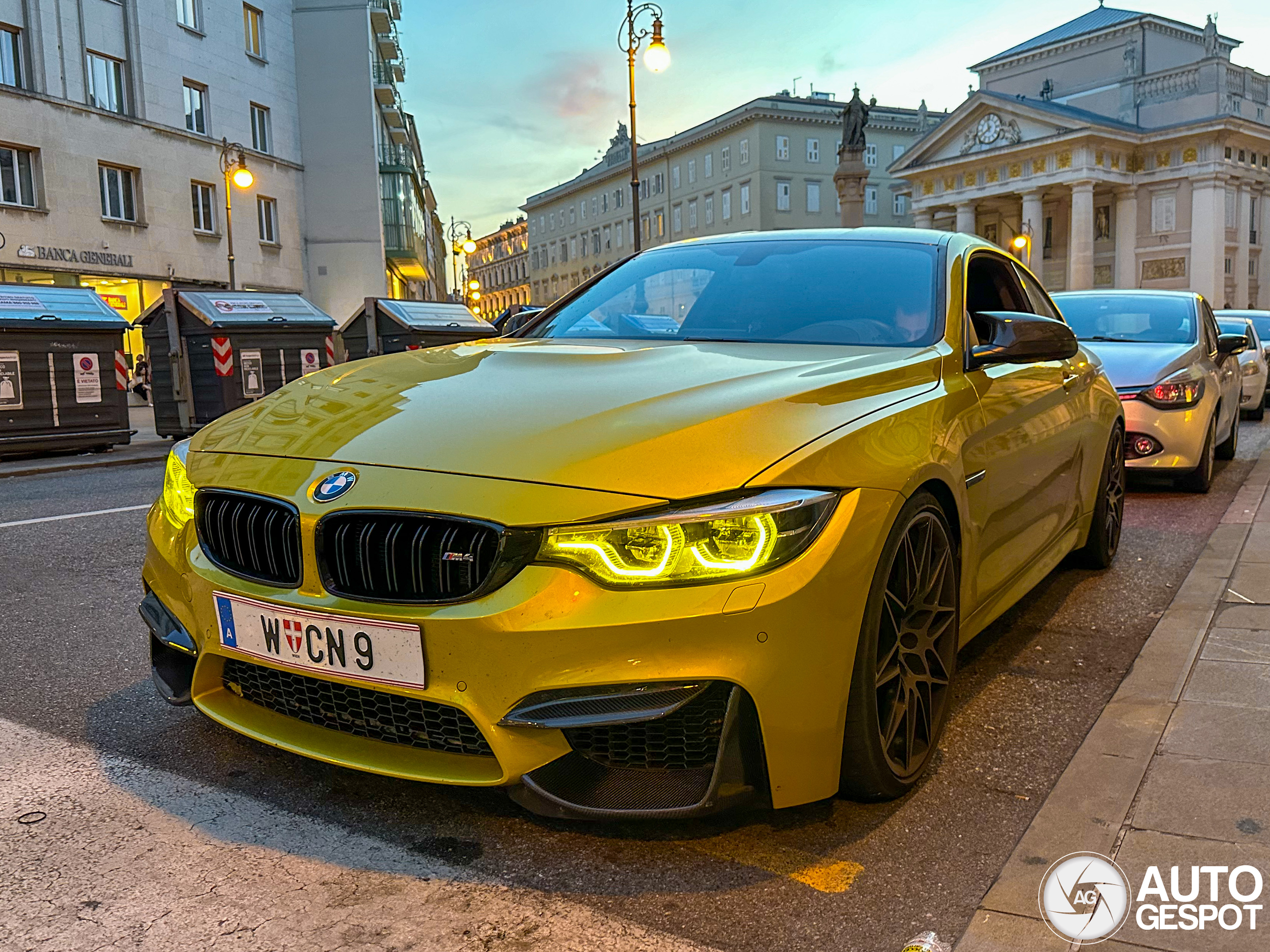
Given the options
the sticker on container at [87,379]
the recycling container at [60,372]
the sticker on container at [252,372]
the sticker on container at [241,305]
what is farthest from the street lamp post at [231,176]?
the sticker on container at [87,379]

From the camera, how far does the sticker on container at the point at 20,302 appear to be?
13469 millimetres

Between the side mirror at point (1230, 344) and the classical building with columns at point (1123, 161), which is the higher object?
the classical building with columns at point (1123, 161)

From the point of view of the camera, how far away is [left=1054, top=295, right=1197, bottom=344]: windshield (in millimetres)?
8469

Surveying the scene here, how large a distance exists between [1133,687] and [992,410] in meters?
0.97

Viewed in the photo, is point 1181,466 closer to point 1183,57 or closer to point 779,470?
point 779,470

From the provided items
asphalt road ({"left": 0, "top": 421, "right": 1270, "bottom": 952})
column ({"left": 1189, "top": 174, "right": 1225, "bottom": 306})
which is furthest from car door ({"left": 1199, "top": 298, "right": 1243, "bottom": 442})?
column ({"left": 1189, "top": 174, "right": 1225, "bottom": 306})

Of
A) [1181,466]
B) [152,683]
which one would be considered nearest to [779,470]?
[152,683]

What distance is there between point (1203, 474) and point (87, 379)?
12.4m

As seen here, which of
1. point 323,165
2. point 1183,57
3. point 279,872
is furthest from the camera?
point 1183,57

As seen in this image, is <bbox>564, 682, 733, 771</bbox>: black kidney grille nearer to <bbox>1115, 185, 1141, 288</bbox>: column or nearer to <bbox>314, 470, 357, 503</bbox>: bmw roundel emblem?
<bbox>314, 470, 357, 503</bbox>: bmw roundel emblem

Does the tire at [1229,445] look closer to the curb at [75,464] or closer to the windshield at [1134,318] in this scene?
the windshield at [1134,318]

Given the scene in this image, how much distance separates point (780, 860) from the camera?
241cm

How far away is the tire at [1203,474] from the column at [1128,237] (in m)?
64.1

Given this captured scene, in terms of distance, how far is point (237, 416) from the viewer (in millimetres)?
3098
